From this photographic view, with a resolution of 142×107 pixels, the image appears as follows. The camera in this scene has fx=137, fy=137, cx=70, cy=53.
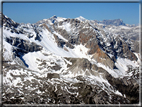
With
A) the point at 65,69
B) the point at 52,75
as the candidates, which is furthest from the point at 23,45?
the point at 52,75

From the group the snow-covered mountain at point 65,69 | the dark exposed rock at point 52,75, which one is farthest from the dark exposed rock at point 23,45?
the dark exposed rock at point 52,75

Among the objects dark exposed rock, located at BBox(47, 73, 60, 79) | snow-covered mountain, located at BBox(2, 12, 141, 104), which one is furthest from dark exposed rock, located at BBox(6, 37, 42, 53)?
dark exposed rock, located at BBox(47, 73, 60, 79)

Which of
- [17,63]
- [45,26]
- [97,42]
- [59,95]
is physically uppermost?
[45,26]

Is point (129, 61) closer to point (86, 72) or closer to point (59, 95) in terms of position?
point (86, 72)

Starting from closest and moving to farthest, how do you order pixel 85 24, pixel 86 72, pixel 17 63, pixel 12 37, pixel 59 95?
pixel 59 95 → pixel 86 72 → pixel 17 63 → pixel 12 37 → pixel 85 24

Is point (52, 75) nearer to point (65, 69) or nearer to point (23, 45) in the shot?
point (65, 69)

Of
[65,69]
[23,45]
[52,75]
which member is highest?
[23,45]

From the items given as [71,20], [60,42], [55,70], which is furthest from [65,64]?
[71,20]

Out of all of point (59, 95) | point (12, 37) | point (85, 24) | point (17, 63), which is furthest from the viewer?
point (85, 24)
